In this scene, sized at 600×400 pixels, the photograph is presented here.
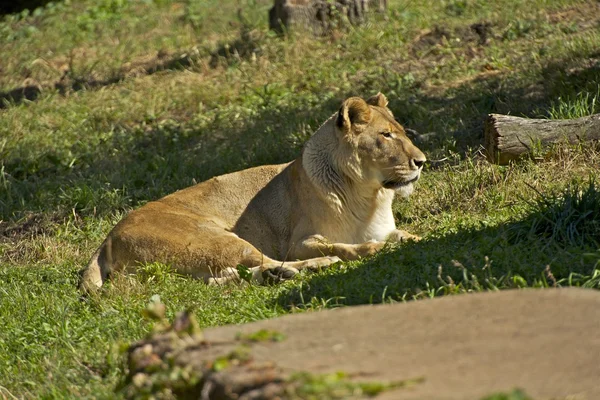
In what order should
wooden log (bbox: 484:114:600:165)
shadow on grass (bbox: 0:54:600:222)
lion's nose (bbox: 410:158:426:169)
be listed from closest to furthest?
1. lion's nose (bbox: 410:158:426:169)
2. wooden log (bbox: 484:114:600:165)
3. shadow on grass (bbox: 0:54:600:222)

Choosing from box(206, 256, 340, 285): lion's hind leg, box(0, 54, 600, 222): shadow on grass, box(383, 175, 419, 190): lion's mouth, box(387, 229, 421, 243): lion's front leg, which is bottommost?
box(0, 54, 600, 222): shadow on grass

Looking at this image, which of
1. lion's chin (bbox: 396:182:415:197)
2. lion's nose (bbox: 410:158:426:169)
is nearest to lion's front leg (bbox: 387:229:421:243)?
lion's chin (bbox: 396:182:415:197)

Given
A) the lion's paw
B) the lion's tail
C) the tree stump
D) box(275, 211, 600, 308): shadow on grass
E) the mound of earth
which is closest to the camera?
the mound of earth

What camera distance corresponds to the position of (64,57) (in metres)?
15.4

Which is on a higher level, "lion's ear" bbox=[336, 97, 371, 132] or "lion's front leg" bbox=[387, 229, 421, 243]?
"lion's ear" bbox=[336, 97, 371, 132]

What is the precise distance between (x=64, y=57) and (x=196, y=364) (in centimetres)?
1237

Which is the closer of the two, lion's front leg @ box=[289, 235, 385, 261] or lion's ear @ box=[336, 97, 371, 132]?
lion's front leg @ box=[289, 235, 385, 261]

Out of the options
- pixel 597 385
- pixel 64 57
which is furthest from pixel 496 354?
pixel 64 57

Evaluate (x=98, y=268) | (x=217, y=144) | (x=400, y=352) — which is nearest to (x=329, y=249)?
(x=98, y=268)

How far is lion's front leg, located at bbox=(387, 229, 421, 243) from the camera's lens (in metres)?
7.77

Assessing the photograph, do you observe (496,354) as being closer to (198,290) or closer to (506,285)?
(506,285)

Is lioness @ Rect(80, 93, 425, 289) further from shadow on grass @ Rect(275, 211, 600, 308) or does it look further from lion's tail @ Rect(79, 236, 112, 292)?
shadow on grass @ Rect(275, 211, 600, 308)

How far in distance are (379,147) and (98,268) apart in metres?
2.39

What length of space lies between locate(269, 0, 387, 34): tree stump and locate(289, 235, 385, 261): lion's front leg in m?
6.09
